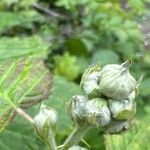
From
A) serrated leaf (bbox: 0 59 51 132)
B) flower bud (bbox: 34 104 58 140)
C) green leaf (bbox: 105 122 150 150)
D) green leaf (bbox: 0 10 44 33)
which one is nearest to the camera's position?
flower bud (bbox: 34 104 58 140)

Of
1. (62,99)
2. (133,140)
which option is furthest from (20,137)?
(133,140)

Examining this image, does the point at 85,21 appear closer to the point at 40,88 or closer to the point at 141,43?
the point at 141,43

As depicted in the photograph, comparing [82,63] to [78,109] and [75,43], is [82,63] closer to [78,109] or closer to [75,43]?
[75,43]

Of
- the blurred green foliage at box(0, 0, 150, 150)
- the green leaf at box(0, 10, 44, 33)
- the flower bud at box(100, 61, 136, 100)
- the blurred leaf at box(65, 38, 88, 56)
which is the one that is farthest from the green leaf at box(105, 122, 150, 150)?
the blurred leaf at box(65, 38, 88, 56)

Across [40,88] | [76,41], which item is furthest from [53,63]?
[40,88]

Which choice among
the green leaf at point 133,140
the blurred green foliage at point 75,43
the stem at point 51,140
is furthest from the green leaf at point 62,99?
the stem at point 51,140

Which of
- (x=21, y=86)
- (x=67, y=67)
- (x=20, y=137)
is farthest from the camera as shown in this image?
(x=67, y=67)

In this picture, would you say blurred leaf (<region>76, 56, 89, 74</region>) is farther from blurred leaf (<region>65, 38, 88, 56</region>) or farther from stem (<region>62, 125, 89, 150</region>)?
stem (<region>62, 125, 89, 150</region>)
